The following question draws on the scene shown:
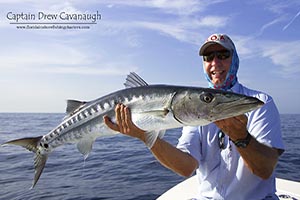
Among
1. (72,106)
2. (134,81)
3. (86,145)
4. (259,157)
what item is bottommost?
(259,157)

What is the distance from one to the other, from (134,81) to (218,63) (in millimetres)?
1163

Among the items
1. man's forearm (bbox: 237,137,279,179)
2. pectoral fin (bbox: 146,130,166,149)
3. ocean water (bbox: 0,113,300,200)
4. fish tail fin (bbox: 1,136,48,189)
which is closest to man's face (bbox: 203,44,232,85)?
man's forearm (bbox: 237,137,279,179)

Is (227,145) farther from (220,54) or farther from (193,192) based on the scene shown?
(193,192)

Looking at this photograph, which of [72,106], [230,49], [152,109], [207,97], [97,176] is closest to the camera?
[207,97]

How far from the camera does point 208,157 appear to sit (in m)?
3.85

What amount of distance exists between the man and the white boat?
1.63 meters

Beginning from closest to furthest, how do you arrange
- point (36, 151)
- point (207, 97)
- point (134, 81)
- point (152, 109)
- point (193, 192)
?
point (207, 97), point (152, 109), point (134, 81), point (36, 151), point (193, 192)

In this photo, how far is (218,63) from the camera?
153 inches

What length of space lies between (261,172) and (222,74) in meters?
1.29

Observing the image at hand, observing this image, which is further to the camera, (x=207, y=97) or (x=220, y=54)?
(x=220, y=54)

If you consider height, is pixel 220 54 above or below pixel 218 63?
above

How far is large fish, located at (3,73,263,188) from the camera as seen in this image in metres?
2.79

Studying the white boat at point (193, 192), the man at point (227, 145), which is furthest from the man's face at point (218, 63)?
the white boat at point (193, 192)

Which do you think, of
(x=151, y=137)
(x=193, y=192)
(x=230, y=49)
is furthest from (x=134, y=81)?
(x=193, y=192)
